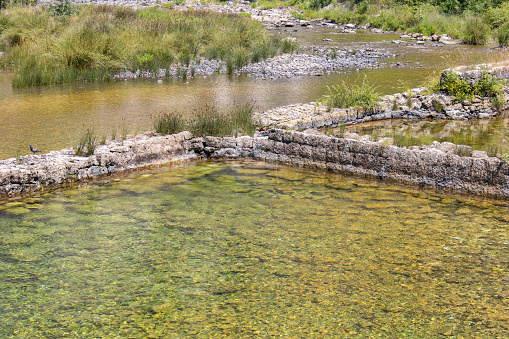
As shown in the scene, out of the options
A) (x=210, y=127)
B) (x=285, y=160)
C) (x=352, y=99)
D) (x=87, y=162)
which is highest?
(x=352, y=99)

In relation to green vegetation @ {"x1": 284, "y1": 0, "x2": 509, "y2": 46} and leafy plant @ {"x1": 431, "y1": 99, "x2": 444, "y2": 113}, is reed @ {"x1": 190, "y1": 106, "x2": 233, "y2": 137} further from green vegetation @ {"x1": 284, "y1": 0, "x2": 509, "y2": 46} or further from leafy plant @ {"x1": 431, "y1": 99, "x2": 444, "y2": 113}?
green vegetation @ {"x1": 284, "y1": 0, "x2": 509, "y2": 46}

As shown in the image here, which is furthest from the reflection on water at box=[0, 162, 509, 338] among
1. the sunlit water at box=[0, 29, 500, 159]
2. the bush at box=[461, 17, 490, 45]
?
the bush at box=[461, 17, 490, 45]

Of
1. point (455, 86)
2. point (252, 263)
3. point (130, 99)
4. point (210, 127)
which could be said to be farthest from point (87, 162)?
point (455, 86)

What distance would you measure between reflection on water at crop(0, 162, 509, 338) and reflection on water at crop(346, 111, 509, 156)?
301 centimetres

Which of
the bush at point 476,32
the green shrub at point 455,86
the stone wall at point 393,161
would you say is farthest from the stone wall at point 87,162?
the bush at point 476,32

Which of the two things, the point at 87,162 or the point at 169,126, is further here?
the point at 169,126

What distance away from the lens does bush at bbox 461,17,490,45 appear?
76.6 ft

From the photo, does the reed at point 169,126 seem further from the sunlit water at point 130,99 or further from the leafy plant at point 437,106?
the leafy plant at point 437,106

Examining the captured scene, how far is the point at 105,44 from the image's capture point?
51.3 ft

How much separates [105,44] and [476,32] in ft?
56.7

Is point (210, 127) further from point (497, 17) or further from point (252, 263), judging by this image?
point (497, 17)

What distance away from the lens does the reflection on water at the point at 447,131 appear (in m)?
9.08

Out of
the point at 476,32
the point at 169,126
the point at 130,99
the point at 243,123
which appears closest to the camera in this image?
the point at 169,126

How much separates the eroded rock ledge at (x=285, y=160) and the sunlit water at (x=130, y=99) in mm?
942
